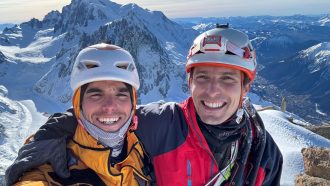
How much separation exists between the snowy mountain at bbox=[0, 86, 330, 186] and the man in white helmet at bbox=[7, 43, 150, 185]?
7415 mm

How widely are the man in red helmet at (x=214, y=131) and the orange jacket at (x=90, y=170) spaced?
2.59 ft

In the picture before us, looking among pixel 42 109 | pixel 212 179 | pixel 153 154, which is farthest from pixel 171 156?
pixel 42 109

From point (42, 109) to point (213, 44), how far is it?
601 ft

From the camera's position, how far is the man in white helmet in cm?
463

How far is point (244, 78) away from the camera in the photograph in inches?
237

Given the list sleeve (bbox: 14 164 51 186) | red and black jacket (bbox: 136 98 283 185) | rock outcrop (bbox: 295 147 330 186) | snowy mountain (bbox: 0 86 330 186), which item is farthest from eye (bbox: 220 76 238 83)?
snowy mountain (bbox: 0 86 330 186)

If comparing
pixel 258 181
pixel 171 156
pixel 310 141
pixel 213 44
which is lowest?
pixel 310 141

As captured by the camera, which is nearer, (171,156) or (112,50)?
(112,50)

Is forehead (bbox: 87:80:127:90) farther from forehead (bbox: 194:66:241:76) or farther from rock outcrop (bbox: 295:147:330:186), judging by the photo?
rock outcrop (bbox: 295:147:330:186)

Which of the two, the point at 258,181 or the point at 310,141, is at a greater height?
the point at 258,181

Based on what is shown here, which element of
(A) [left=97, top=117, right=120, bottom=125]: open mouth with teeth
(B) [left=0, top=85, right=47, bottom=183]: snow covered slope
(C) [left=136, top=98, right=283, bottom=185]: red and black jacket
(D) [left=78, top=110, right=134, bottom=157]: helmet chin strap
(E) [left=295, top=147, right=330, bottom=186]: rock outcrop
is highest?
(A) [left=97, top=117, right=120, bottom=125]: open mouth with teeth

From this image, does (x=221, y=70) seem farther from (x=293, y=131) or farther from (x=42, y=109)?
(x=42, y=109)

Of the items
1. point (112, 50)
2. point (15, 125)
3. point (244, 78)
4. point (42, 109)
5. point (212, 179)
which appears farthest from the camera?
point (42, 109)

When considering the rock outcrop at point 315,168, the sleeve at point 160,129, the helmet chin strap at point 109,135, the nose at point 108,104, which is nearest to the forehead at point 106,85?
the nose at point 108,104
